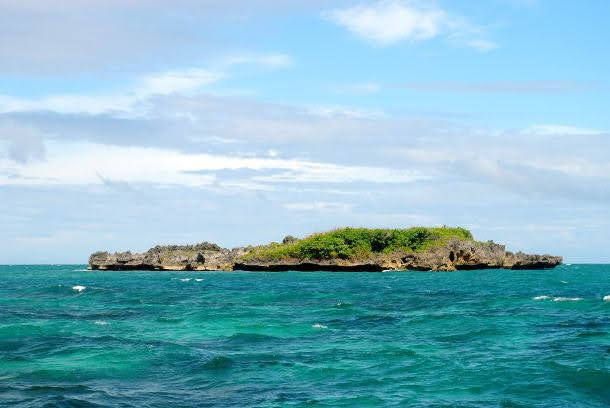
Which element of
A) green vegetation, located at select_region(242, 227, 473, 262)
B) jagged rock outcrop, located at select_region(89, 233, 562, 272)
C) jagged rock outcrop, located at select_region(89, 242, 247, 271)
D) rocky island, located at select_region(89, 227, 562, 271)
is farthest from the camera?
jagged rock outcrop, located at select_region(89, 242, 247, 271)

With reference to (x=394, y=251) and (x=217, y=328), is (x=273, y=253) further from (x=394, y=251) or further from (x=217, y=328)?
(x=217, y=328)

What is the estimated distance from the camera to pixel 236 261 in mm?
146375

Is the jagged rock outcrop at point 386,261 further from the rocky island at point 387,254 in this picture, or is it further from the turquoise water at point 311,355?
the turquoise water at point 311,355

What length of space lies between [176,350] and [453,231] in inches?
4656

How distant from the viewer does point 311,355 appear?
102 ft

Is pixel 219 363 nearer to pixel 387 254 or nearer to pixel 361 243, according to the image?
pixel 361 243

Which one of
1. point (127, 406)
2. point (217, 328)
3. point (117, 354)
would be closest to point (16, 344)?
point (117, 354)

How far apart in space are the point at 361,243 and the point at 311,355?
10710 cm

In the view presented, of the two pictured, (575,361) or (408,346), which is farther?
(408,346)

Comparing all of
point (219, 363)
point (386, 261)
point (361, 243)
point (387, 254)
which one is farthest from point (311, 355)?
point (387, 254)

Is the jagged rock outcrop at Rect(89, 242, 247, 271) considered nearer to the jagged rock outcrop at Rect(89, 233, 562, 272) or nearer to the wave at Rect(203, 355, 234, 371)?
the jagged rock outcrop at Rect(89, 233, 562, 272)

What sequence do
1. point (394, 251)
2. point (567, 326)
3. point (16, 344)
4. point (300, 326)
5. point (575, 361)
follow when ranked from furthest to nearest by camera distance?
point (394, 251)
point (300, 326)
point (567, 326)
point (16, 344)
point (575, 361)

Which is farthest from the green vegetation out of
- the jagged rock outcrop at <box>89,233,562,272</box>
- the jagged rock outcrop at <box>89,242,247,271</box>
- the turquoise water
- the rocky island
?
the turquoise water

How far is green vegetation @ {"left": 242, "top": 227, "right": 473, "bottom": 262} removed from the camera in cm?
13738
